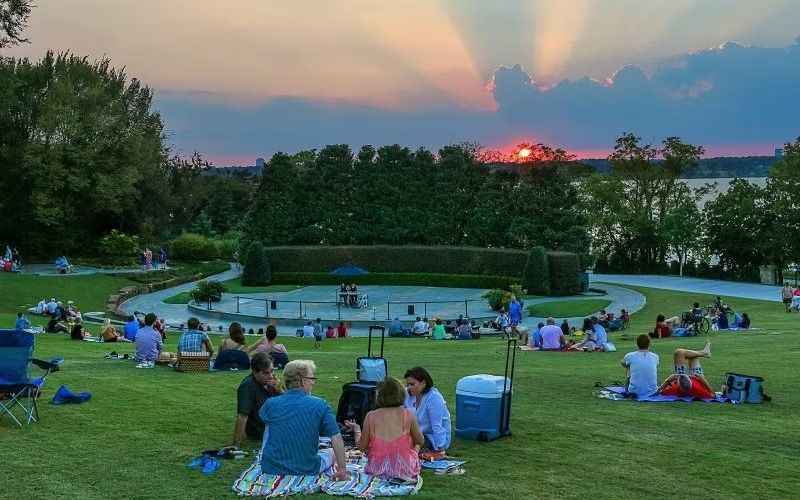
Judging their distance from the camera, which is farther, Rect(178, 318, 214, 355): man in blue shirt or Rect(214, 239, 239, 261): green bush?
Rect(214, 239, 239, 261): green bush

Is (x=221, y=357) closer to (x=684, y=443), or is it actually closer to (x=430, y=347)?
(x=684, y=443)

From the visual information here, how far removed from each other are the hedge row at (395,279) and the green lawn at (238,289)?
→ 1.95 m

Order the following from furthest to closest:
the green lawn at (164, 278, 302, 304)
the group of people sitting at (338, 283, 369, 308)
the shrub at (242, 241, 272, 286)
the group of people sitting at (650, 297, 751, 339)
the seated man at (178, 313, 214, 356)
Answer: the shrub at (242, 241, 272, 286), the green lawn at (164, 278, 302, 304), the group of people sitting at (338, 283, 369, 308), the group of people sitting at (650, 297, 751, 339), the seated man at (178, 313, 214, 356)

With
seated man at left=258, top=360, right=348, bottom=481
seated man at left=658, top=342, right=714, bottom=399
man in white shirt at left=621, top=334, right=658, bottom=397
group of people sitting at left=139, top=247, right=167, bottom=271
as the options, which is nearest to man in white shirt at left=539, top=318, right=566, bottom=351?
seated man at left=658, top=342, right=714, bottom=399

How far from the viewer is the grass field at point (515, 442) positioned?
7.50 metres

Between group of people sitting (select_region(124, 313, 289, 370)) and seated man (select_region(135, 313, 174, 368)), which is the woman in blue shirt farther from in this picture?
seated man (select_region(135, 313, 174, 368))

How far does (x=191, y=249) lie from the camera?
214 ft

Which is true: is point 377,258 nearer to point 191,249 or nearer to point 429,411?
point 191,249

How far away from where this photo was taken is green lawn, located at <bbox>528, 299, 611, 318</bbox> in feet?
122

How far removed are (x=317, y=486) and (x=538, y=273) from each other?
4003cm

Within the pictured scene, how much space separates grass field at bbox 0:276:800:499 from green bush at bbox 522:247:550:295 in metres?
30.2

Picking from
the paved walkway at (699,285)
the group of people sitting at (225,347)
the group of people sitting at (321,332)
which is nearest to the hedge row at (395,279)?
the paved walkway at (699,285)

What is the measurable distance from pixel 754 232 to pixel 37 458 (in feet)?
180

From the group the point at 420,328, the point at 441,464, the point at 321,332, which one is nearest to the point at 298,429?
the point at 441,464
